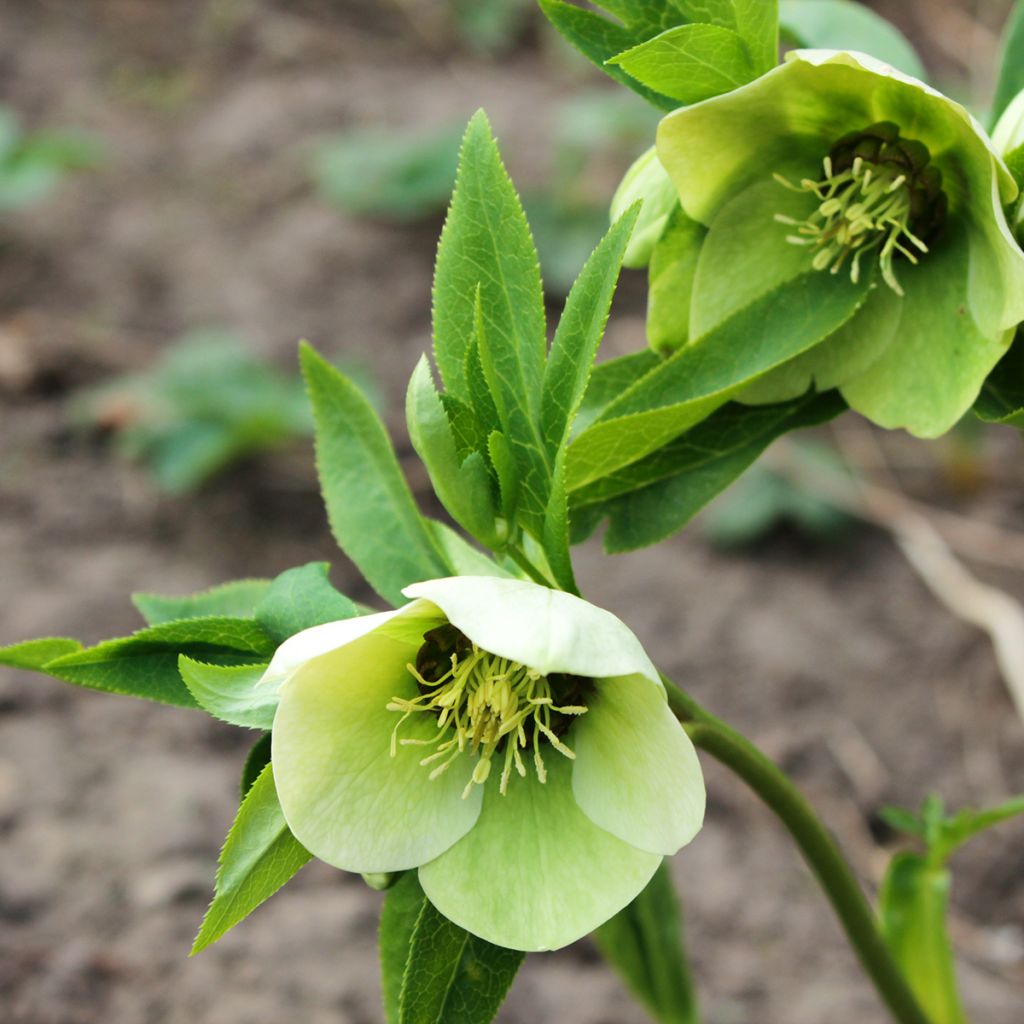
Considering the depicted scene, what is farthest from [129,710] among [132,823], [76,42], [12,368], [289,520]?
[76,42]

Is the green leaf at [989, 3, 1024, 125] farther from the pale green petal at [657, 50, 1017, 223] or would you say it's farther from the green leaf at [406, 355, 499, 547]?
the green leaf at [406, 355, 499, 547]

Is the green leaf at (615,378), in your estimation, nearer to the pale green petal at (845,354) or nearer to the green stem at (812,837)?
the pale green petal at (845,354)

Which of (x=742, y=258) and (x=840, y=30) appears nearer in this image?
(x=742, y=258)

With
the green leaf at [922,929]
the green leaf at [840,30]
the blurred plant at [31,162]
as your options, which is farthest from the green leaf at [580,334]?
the blurred plant at [31,162]

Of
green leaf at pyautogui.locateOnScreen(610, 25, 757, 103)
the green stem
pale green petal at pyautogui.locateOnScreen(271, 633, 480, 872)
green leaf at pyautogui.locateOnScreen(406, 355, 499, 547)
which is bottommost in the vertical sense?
the green stem

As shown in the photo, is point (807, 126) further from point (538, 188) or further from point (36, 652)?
point (538, 188)

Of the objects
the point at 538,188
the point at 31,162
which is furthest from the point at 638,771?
the point at 538,188

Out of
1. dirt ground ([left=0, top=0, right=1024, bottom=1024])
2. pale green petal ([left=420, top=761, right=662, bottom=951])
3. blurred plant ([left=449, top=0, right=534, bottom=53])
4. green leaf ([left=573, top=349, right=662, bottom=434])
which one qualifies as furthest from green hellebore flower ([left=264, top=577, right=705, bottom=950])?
blurred plant ([left=449, top=0, right=534, bottom=53])
